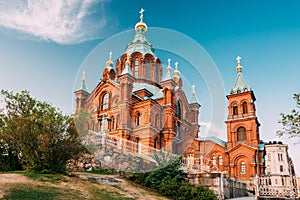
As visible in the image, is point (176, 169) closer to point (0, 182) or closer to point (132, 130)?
point (0, 182)

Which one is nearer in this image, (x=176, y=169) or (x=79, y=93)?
(x=176, y=169)

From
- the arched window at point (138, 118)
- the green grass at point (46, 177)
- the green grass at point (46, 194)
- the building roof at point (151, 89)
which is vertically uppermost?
the building roof at point (151, 89)

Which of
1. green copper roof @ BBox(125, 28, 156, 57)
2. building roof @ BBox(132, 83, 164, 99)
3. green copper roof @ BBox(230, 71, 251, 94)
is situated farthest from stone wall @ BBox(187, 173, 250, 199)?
green copper roof @ BBox(125, 28, 156, 57)

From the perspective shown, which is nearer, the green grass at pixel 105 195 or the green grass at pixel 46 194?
the green grass at pixel 46 194

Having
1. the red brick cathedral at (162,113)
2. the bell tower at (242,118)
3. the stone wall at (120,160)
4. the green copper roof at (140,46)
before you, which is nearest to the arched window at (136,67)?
the red brick cathedral at (162,113)

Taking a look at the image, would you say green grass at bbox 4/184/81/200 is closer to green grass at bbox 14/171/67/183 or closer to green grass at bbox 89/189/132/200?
green grass at bbox 89/189/132/200

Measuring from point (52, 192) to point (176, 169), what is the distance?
694 centimetres

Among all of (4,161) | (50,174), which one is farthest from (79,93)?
(50,174)

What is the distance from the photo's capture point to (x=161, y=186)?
12805 mm

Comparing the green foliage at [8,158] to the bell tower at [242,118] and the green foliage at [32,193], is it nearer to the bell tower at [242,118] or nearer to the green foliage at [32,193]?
the green foliage at [32,193]

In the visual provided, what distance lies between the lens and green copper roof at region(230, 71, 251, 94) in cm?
3546

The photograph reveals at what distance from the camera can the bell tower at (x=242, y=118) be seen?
32938mm

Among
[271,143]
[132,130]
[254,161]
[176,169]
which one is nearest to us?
[176,169]

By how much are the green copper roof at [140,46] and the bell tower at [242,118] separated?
39.2 feet
